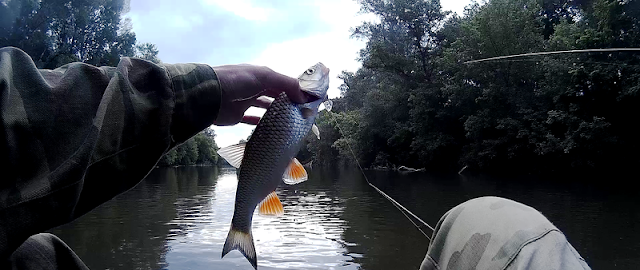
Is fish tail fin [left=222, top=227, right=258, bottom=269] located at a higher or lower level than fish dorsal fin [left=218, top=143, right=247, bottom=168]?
lower

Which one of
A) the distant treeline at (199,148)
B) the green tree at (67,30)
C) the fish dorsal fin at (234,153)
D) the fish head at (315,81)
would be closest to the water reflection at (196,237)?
the distant treeline at (199,148)

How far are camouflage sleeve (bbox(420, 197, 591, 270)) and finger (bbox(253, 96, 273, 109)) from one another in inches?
37.8

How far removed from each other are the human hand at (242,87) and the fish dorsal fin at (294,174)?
0.47 meters

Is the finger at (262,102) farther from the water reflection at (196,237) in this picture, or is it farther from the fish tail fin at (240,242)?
the water reflection at (196,237)

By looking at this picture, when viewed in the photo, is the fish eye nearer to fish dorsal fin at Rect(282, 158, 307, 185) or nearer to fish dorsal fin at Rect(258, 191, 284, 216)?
fish dorsal fin at Rect(282, 158, 307, 185)

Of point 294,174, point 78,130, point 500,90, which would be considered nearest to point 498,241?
point 294,174

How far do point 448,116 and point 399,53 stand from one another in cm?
665

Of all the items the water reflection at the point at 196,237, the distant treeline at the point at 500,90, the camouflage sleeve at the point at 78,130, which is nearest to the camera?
the camouflage sleeve at the point at 78,130

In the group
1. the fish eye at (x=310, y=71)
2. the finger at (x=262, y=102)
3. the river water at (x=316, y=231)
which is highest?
the fish eye at (x=310, y=71)

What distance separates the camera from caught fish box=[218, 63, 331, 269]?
205 centimetres

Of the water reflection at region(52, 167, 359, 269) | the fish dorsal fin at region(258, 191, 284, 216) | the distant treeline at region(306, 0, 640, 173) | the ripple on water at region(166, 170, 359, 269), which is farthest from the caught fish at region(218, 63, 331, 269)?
the distant treeline at region(306, 0, 640, 173)

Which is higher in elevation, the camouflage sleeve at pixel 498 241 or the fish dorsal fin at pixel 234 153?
the fish dorsal fin at pixel 234 153

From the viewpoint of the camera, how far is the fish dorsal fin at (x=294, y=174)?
2229mm

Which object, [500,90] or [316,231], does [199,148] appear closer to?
[500,90]
